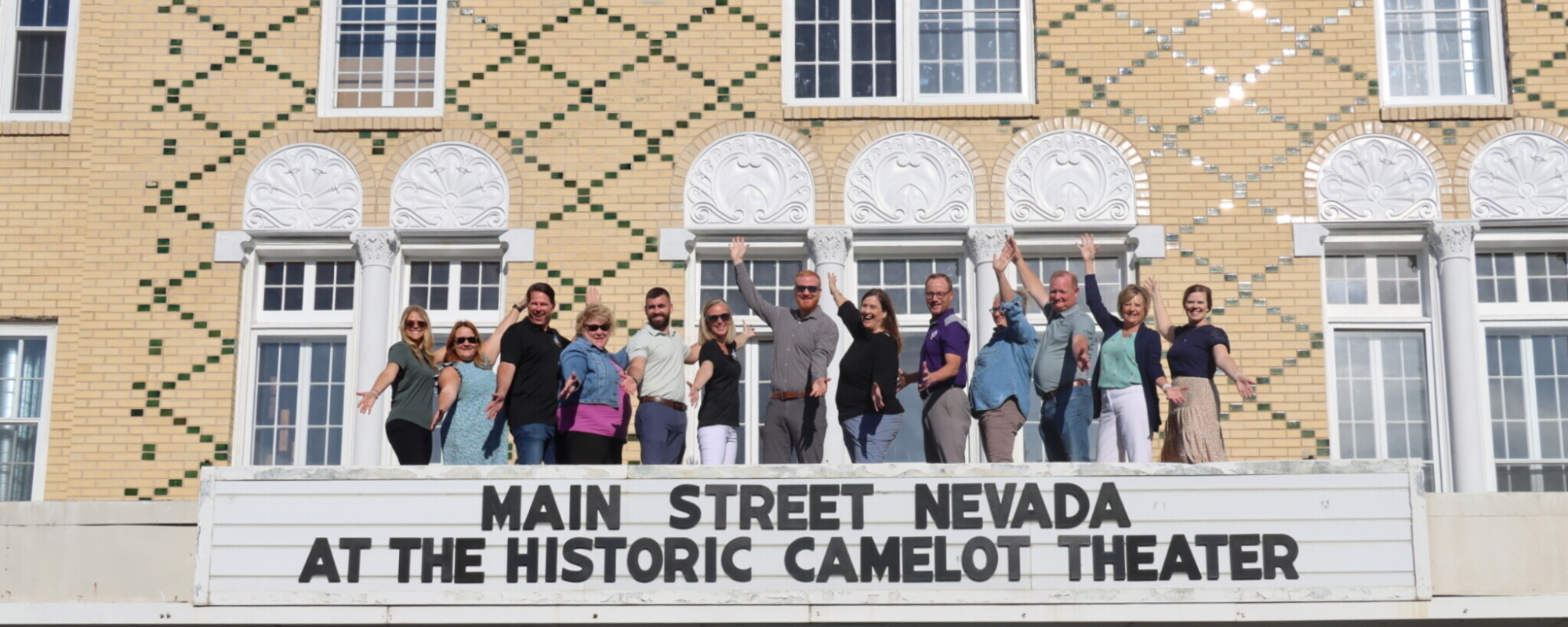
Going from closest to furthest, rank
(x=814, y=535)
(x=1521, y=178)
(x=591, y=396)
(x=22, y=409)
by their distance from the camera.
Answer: (x=814, y=535) → (x=591, y=396) → (x=1521, y=178) → (x=22, y=409)

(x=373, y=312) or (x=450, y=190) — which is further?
(x=450, y=190)

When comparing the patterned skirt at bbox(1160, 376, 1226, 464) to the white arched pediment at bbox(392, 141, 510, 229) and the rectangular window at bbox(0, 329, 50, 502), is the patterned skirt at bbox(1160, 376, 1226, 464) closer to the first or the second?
the white arched pediment at bbox(392, 141, 510, 229)

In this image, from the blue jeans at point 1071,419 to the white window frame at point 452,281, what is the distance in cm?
535

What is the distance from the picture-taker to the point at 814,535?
43.8ft

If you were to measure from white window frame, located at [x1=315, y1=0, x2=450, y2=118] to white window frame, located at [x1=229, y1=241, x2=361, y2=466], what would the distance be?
1.24m

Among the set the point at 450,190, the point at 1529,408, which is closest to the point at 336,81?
the point at 450,190

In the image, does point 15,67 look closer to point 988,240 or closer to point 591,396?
point 591,396

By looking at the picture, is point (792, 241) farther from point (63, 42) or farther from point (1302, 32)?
point (63, 42)

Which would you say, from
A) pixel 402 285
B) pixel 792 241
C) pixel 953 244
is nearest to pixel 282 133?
pixel 402 285

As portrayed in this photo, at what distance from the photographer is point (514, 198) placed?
16.9 meters

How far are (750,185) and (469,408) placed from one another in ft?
13.4

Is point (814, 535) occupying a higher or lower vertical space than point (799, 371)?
lower

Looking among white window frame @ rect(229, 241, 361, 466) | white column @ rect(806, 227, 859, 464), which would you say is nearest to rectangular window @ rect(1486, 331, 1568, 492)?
white column @ rect(806, 227, 859, 464)

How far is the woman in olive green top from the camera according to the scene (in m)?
13.8
